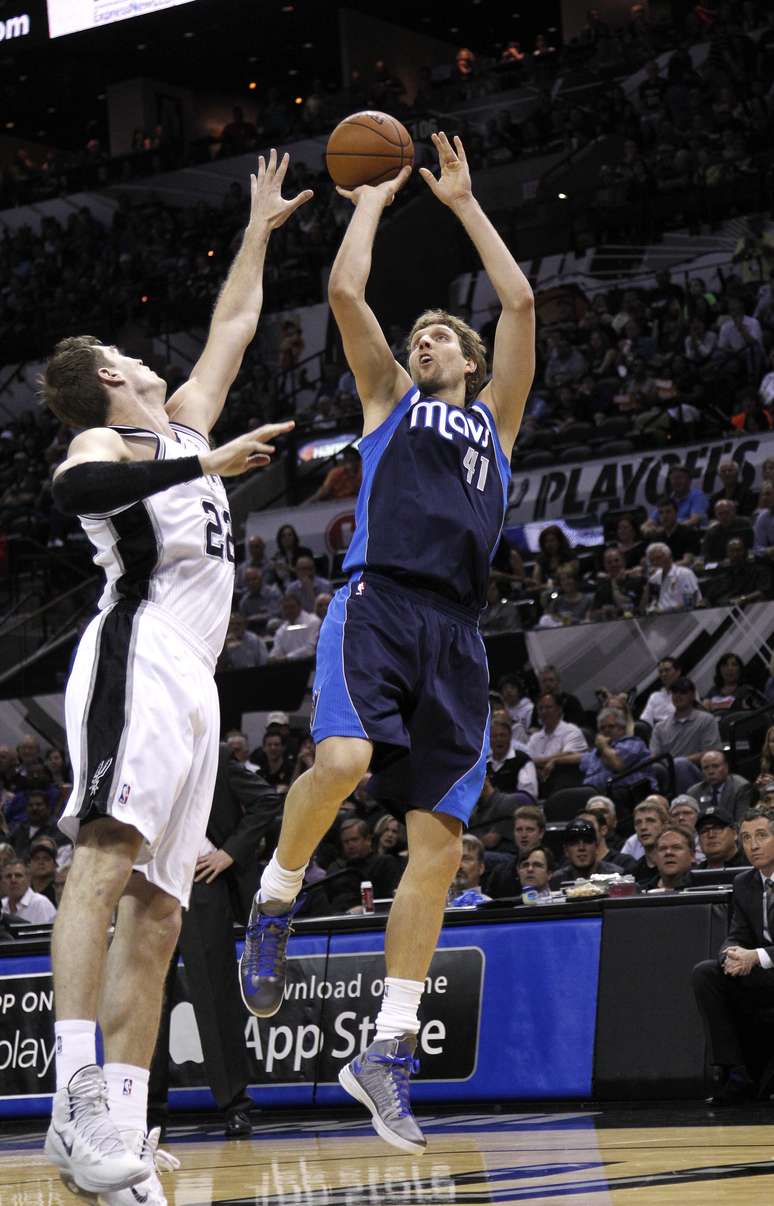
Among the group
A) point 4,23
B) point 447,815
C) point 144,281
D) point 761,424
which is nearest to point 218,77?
point 144,281

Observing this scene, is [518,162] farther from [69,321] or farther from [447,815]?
[447,815]

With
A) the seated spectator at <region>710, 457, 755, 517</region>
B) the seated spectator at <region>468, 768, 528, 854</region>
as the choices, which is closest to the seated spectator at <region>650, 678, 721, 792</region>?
the seated spectator at <region>468, 768, 528, 854</region>

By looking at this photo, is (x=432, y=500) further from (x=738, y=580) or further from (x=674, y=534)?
(x=674, y=534)

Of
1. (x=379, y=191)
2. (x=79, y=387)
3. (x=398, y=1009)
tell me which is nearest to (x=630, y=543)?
(x=379, y=191)

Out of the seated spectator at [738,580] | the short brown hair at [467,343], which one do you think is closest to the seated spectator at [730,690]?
the seated spectator at [738,580]

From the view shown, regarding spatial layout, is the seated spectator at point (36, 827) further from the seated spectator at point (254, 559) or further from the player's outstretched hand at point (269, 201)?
the player's outstretched hand at point (269, 201)

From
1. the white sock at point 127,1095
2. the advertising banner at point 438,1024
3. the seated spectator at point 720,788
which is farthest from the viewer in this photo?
the seated spectator at point 720,788

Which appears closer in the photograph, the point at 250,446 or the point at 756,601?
the point at 250,446

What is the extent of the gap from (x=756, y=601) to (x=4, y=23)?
12.1 m

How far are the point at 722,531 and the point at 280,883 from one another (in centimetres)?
977

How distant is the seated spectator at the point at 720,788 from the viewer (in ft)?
34.3

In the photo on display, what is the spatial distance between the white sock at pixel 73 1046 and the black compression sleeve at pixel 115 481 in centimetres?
127

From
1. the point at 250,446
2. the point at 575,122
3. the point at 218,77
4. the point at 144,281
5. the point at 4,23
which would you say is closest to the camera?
the point at 250,446

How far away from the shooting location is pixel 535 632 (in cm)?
1402
